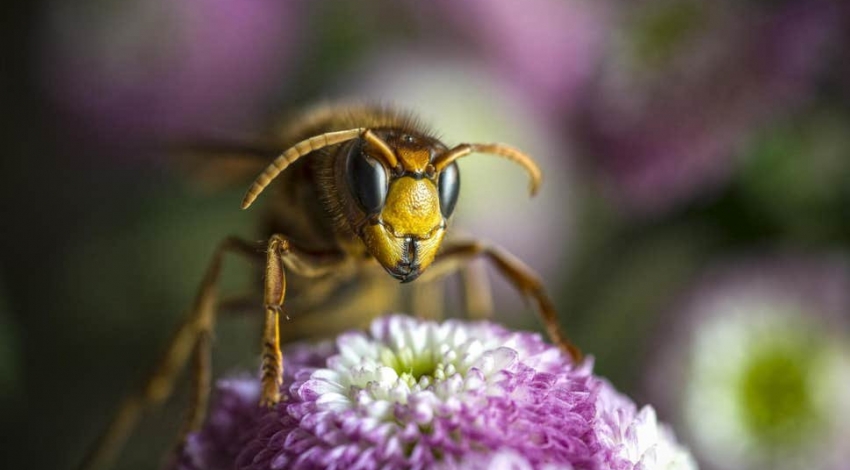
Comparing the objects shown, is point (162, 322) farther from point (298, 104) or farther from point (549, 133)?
point (549, 133)

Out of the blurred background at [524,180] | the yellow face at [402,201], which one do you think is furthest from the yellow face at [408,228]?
the blurred background at [524,180]

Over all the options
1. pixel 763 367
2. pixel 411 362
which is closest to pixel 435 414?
pixel 411 362

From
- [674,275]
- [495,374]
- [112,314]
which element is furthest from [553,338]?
[112,314]

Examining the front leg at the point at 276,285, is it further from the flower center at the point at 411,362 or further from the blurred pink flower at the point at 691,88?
the blurred pink flower at the point at 691,88

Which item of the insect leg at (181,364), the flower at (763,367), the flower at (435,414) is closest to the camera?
the flower at (435,414)

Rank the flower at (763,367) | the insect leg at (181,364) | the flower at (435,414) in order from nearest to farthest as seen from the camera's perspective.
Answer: the flower at (435,414)
the insect leg at (181,364)
the flower at (763,367)

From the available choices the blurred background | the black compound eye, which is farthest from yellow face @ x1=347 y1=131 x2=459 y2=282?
the blurred background

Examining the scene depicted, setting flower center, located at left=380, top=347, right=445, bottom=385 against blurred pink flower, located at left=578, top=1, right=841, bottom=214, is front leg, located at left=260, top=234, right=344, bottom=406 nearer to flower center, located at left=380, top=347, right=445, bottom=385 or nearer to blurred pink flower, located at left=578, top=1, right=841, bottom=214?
flower center, located at left=380, top=347, right=445, bottom=385

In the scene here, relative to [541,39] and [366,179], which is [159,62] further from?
[366,179]
